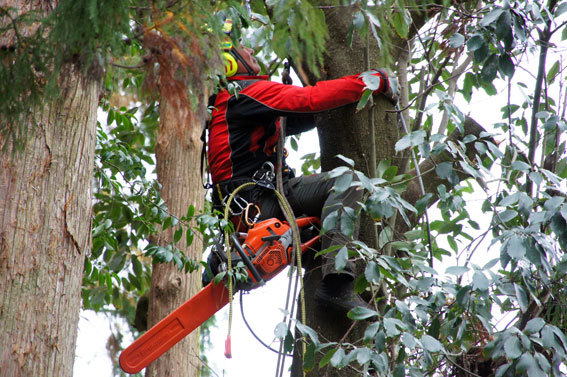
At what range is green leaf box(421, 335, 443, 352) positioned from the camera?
2329 millimetres

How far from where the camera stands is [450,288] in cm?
251

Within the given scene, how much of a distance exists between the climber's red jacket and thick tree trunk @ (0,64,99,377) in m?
1.06

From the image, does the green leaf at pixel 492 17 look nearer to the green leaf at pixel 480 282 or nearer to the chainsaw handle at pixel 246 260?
the green leaf at pixel 480 282

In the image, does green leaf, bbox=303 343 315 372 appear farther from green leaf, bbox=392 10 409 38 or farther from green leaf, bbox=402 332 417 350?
green leaf, bbox=392 10 409 38

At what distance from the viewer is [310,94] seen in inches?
121

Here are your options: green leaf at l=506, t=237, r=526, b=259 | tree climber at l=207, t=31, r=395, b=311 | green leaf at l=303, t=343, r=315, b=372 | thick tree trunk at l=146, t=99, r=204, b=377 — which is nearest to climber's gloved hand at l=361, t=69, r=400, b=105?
tree climber at l=207, t=31, r=395, b=311

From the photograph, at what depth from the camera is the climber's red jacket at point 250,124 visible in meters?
3.22

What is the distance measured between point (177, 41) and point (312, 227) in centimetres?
165

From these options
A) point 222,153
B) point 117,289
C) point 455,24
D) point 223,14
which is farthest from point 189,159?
point 223,14

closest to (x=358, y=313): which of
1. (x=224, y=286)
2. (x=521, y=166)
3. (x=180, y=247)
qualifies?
(x=521, y=166)

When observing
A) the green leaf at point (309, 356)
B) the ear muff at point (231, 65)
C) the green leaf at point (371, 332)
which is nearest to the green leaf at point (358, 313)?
the green leaf at point (371, 332)

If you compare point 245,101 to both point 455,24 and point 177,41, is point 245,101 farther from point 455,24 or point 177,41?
point 177,41

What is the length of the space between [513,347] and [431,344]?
272 millimetres

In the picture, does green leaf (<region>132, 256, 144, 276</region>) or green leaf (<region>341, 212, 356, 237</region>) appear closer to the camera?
green leaf (<region>341, 212, 356, 237</region>)
